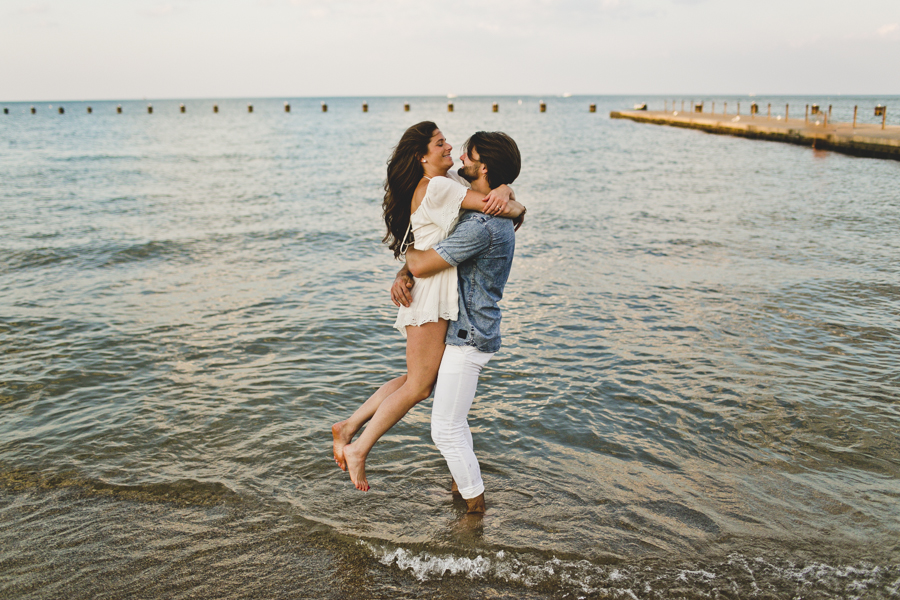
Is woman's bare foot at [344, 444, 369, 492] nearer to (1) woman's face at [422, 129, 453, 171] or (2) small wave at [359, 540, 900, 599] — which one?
(2) small wave at [359, 540, 900, 599]

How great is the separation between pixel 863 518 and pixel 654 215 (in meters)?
11.6

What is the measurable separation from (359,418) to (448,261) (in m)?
1.18

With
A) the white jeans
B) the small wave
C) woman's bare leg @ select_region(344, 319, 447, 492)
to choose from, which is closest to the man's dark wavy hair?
woman's bare leg @ select_region(344, 319, 447, 492)

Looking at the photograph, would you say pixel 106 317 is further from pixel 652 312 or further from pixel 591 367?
pixel 652 312

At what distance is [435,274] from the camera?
316cm

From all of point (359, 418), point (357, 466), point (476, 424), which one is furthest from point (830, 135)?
point (357, 466)

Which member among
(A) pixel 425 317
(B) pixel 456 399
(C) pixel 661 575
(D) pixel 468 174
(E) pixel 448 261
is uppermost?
(D) pixel 468 174

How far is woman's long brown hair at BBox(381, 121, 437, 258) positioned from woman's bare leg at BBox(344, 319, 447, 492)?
1.86 feet

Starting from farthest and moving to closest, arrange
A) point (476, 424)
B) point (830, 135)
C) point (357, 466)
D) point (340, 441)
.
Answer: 1. point (830, 135)
2. point (476, 424)
3. point (340, 441)
4. point (357, 466)

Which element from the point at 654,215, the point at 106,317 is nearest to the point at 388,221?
the point at 106,317

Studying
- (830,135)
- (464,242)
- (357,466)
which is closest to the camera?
(464,242)

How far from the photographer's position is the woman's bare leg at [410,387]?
3.25 meters

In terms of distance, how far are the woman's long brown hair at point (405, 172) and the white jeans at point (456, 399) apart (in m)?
0.75

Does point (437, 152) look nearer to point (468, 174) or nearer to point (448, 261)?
point (468, 174)
